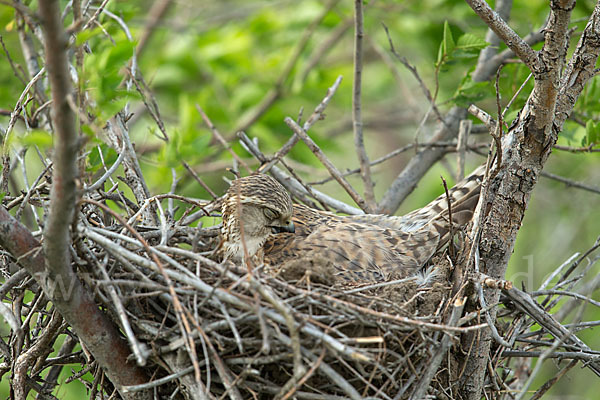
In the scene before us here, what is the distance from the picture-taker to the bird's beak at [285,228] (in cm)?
376

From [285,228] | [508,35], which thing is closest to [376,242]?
[285,228]

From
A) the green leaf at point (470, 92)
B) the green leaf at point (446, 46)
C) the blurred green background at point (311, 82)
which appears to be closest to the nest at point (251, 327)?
the blurred green background at point (311, 82)

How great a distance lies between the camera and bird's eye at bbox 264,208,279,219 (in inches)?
146

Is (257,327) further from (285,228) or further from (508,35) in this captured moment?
(508,35)

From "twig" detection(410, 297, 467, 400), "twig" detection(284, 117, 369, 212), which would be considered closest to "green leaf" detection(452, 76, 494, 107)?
"twig" detection(284, 117, 369, 212)

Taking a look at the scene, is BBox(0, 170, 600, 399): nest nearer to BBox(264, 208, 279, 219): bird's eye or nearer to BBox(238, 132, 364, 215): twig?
BBox(264, 208, 279, 219): bird's eye

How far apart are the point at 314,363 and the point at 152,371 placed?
0.84 metres

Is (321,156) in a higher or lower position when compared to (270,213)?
higher

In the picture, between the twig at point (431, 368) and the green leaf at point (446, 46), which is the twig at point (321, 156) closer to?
the green leaf at point (446, 46)

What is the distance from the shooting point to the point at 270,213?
3.72m

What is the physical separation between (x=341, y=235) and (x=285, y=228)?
34 cm

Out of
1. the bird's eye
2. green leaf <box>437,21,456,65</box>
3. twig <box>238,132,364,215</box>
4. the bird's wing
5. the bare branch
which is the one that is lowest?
the bird's wing

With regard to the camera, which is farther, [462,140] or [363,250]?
[462,140]

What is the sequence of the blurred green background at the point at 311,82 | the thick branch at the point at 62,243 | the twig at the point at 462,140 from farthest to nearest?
the blurred green background at the point at 311,82
the twig at the point at 462,140
the thick branch at the point at 62,243
